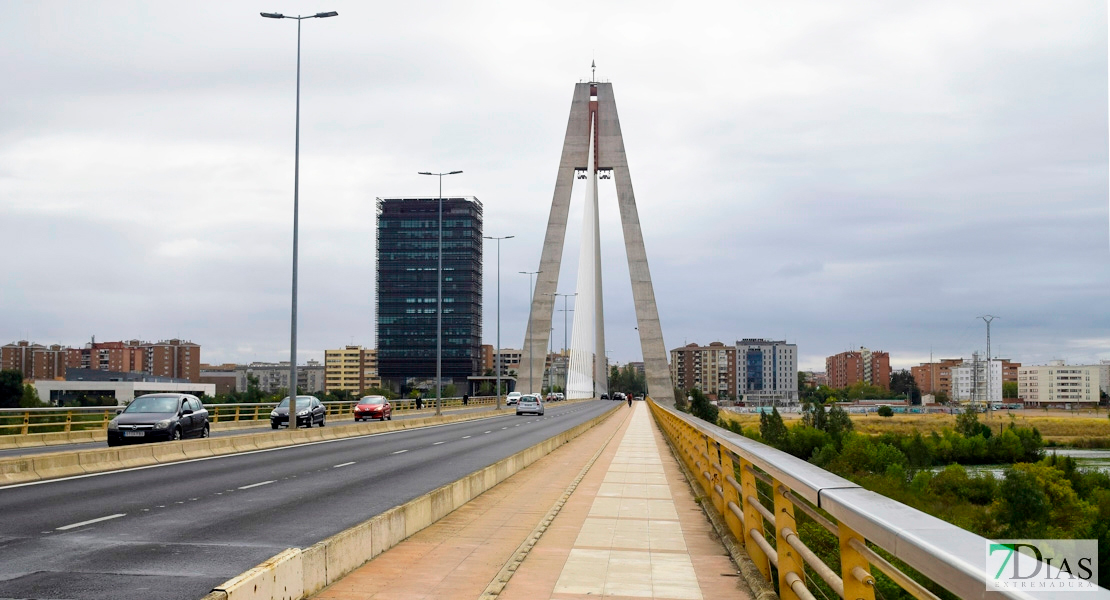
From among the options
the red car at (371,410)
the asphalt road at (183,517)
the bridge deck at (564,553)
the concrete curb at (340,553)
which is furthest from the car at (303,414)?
the concrete curb at (340,553)

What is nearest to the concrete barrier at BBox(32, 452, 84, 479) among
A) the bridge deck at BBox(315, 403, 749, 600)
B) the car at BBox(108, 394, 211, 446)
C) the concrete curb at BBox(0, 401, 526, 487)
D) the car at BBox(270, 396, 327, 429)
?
the concrete curb at BBox(0, 401, 526, 487)

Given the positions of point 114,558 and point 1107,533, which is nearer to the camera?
point 114,558

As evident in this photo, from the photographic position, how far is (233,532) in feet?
35.4

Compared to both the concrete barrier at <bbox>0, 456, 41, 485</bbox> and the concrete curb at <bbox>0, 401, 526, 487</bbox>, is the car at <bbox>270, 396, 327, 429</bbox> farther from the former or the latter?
the concrete barrier at <bbox>0, 456, 41, 485</bbox>

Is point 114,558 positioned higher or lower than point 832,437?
higher

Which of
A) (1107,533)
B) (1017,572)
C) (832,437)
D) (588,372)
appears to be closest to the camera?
(1017,572)

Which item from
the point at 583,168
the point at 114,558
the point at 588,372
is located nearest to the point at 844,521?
the point at 114,558

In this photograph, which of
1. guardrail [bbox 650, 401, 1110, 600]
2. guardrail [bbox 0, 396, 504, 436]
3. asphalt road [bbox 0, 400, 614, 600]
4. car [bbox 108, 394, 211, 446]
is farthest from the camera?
guardrail [bbox 0, 396, 504, 436]

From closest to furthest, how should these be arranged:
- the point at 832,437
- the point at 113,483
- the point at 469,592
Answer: the point at 469,592 < the point at 113,483 < the point at 832,437

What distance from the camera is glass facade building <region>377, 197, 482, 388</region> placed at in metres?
166

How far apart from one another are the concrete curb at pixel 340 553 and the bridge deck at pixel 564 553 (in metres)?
0.12

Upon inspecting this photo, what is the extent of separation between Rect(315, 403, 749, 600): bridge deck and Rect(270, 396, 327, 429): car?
1011 inches

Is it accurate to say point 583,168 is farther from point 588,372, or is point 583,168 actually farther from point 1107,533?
point 1107,533

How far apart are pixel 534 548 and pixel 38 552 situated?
4774 millimetres
